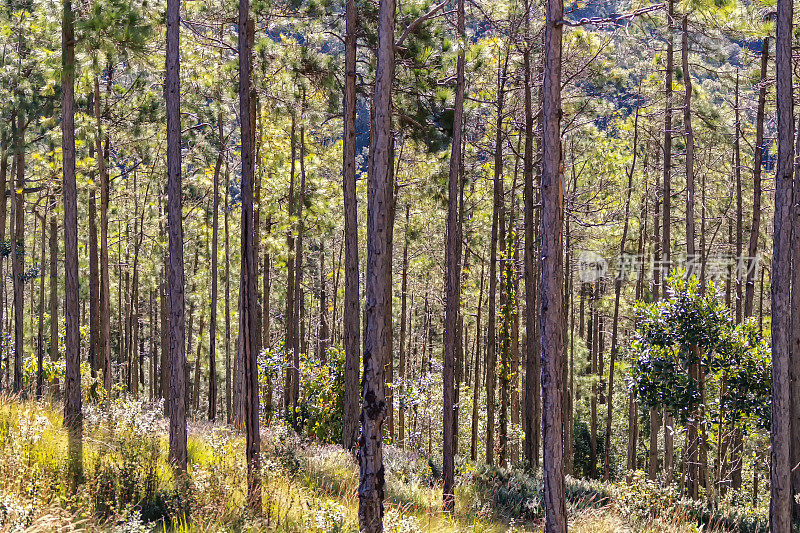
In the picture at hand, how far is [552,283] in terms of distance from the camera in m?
7.39

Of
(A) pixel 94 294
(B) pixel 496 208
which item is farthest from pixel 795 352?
(A) pixel 94 294

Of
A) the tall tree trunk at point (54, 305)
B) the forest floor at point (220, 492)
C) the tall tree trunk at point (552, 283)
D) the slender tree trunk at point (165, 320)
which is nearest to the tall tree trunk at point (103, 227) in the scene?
the tall tree trunk at point (54, 305)

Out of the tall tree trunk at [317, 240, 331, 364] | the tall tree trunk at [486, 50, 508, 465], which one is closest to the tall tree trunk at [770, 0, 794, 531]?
the tall tree trunk at [486, 50, 508, 465]

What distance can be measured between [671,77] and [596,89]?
369cm

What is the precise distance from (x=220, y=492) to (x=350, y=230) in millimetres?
5622

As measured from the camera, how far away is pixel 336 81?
13062 millimetres

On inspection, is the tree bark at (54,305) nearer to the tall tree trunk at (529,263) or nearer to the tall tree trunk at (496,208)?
the tall tree trunk at (496,208)

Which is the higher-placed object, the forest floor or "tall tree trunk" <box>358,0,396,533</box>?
"tall tree trunk" <box>358,0,396,533</box>

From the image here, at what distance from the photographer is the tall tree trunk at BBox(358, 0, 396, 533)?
7238mm

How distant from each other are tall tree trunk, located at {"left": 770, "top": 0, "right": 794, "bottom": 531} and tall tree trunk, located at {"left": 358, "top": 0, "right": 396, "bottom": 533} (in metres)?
5.66

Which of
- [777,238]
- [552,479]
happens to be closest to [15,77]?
[552,479]

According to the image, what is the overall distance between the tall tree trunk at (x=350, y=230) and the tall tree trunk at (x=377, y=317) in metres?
4.06

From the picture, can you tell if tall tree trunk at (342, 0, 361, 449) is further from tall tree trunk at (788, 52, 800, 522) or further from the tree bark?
tall tree trunk at (788, 52, 800, 522)

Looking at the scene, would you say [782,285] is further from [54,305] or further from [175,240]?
[54,305]
